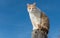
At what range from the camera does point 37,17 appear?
4.79 m

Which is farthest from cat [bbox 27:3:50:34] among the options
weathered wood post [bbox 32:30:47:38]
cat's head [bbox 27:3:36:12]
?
weathered wood post [bbox 32:30:47:38]

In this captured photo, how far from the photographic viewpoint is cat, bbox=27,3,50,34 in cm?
464

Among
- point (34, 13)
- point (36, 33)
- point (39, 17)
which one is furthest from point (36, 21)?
point (36, 33)

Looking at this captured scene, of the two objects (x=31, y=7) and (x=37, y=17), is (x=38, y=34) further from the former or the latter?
(x=31, y=7)

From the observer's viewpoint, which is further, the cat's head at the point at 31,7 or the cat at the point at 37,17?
the cat's head at the point at 31,7

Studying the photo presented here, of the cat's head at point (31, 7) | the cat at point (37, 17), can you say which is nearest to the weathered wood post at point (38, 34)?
the cat at point (37, 17)

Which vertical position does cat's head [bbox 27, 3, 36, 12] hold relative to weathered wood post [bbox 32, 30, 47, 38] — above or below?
above

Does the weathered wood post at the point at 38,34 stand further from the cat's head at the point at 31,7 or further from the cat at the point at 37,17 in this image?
the cat's head at the point at 31,7

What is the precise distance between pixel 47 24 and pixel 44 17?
0.76ft

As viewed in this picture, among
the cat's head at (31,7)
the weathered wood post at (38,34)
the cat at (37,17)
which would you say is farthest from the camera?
the cat's head at (31,7)

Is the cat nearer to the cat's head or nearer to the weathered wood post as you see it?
the cat's head

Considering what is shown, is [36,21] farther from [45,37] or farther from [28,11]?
[45,37]

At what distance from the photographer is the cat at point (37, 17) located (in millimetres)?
4643

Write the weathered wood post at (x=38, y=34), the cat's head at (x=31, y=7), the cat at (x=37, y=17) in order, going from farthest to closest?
1. the cat's head at (x=31, y=7)
2. the cat at (x=37, y=17)
3. the weathered wood post at (x=38, y=34)
